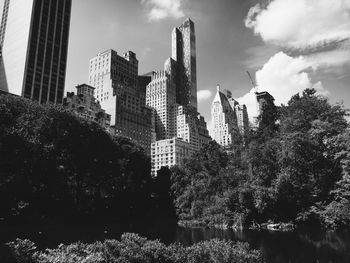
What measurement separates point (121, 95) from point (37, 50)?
4659 cm

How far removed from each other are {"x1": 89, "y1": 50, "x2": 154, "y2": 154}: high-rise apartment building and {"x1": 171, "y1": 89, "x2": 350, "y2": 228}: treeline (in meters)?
109

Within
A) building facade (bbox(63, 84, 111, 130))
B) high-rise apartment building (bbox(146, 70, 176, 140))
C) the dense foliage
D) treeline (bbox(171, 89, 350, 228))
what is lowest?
the dense foliage

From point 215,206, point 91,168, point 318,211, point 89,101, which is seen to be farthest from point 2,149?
point 89,101

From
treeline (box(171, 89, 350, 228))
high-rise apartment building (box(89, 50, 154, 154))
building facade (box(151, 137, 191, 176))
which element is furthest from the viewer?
building facade (box(151, 137, 191, 176))

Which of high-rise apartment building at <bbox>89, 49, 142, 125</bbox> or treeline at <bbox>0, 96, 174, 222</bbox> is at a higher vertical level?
high-rise apartment building at <bbox>89, 49, 142, 125</bbox>

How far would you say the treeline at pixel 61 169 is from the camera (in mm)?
33406

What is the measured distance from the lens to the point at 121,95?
161125 mm

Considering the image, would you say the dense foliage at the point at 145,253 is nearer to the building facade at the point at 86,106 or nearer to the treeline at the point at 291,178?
the treeline at the point at 291,178

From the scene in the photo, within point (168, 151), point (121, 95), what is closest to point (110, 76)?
point (121, 95)

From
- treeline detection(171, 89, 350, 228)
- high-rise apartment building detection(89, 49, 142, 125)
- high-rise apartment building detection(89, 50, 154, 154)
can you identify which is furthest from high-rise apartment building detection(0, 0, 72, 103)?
treeline detection(171, 89, 350, 228)

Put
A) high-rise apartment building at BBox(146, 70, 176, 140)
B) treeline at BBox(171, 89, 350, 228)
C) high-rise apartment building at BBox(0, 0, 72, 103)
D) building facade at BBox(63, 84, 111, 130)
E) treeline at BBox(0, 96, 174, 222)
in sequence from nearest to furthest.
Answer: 1. treeline at BBox(171, 89, 350, 228)
2. treeline at BBox(0, 96, 174, 222)
3. building facade at BBox(63, 84, 111, 130)
4. high-rise apartment building at BBox(0, 0, 72, 103)
5. high-rise apartment building at BBox(146, 70, 176, 140)

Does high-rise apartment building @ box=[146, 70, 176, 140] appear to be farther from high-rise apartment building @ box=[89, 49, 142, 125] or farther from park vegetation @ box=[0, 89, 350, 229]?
park vegetation @ box=[0, 89, 350, 229]

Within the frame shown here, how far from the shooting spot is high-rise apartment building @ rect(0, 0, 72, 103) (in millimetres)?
123100

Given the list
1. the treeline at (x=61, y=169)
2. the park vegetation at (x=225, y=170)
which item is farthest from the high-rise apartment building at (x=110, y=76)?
the park vegetation at (x=225, y=170)
